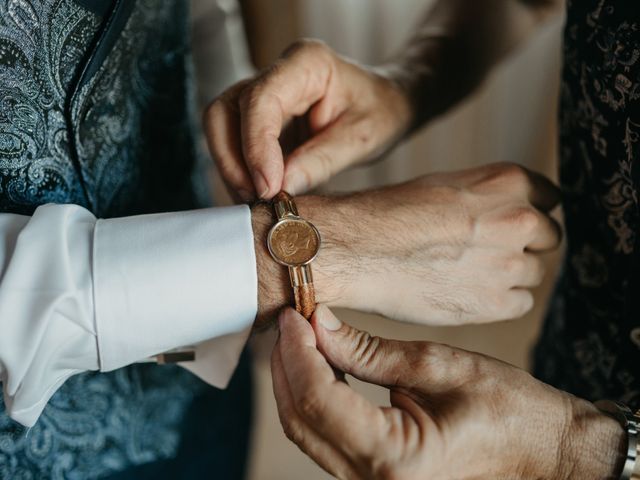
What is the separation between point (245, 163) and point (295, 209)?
11cm

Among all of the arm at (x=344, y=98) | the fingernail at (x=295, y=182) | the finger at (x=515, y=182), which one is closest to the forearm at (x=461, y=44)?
the arm at (x=344, y=98)

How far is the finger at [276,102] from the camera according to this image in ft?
2.26

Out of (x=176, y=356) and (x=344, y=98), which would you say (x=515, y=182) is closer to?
(x=344, y=98)

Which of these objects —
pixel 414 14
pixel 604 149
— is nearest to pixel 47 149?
pixel 604 149

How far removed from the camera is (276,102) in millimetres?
735

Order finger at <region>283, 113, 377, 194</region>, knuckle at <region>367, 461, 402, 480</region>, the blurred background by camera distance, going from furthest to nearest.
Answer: the blurred background, finger at <region>283, 113, 377, 194</region>, knuckle at <region>367, 461, 402, 480</region>

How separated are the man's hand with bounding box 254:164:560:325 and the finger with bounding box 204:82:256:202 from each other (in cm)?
7

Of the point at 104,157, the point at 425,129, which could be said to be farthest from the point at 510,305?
the point at 425,129

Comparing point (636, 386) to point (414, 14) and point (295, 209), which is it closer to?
point (295, 209)

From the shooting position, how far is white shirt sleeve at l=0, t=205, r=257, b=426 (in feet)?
1.88

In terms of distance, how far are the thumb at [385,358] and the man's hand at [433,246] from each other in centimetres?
6

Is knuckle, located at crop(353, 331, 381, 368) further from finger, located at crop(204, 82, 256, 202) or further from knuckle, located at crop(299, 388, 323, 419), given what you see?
finger, located at crop(204, 82, 256, 202)

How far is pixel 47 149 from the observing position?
0.64m

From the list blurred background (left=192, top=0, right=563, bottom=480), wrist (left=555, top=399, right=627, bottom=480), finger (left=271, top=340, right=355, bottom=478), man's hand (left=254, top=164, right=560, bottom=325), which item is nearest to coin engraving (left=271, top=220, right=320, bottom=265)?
man's hand (left=254, top=164, right=560, bottom=325)
